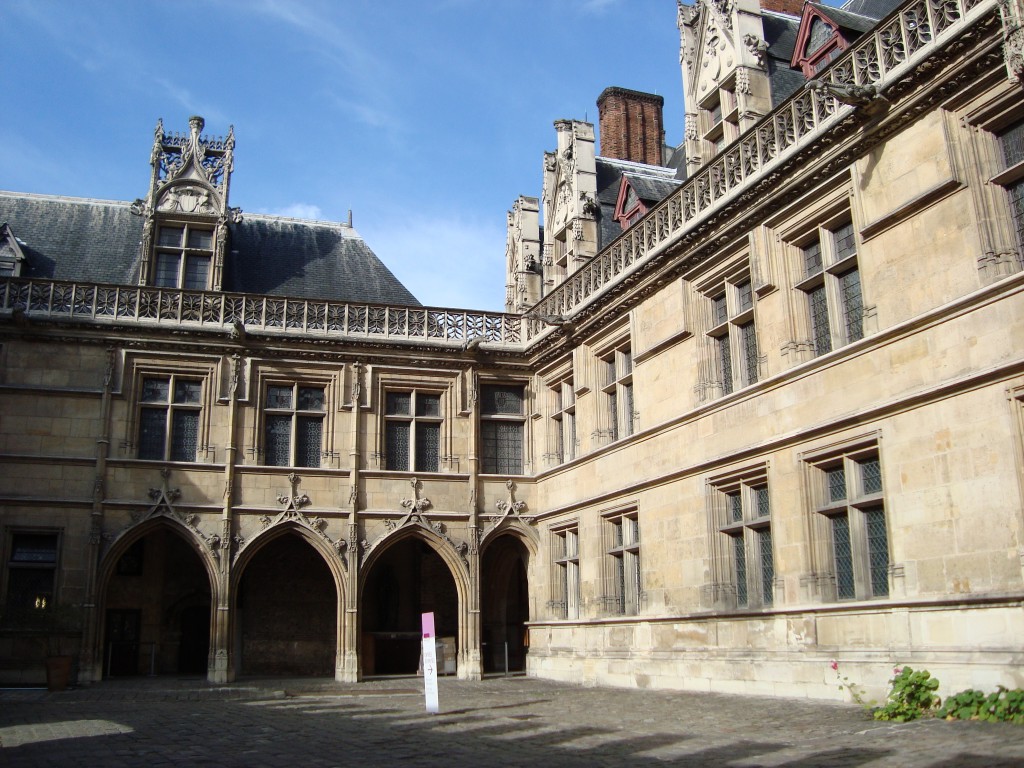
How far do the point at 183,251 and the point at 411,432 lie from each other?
6.17 meters

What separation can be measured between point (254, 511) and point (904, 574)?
12.1 m

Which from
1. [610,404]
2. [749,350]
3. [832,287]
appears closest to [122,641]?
[610,404]

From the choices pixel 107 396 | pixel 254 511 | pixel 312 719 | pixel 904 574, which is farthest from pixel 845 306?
pixel 107 396

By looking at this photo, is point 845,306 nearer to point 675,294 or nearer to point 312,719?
point 675,294

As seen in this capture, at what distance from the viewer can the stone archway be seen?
20.5 metres

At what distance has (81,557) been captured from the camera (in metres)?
18.1

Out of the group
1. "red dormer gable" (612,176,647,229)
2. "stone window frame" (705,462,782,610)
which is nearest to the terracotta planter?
"stone window frame" (705,462,782,610)

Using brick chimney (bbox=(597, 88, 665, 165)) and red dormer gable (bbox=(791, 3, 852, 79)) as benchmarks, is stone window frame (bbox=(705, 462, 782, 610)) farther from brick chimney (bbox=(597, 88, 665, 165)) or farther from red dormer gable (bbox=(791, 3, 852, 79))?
brick chimney (bbox=(597, 88, 665, 165))

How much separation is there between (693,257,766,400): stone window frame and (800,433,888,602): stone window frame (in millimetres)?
1923

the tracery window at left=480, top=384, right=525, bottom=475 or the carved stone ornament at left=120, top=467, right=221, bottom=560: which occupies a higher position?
the tracery window at left=480, top=384, right=525, bottom=475

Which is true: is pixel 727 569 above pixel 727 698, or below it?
above

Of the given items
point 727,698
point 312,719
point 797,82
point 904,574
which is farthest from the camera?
point 797,82

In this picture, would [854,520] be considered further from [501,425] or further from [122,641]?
[122,641]

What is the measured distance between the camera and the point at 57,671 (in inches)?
647
